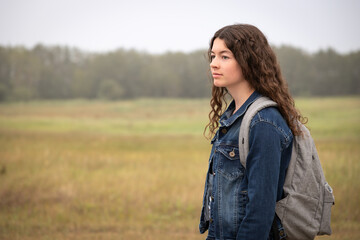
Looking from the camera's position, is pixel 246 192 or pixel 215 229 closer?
pixel 246 192

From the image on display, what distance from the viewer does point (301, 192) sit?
216 centimetres

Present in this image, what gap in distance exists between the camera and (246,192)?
213 centimetres

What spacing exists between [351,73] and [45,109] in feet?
125

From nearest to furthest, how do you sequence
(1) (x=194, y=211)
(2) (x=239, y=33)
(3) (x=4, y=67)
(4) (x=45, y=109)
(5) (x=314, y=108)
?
(2) (x=239, y=33) < (1) (x=194, y=211) < (5) (x=314, y=108) < (4) (x=45, y=109) < (3) (x=4, y=67)

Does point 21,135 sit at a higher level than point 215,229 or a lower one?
lower

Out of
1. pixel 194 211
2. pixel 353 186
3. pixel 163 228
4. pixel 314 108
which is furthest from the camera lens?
pixel 314 108

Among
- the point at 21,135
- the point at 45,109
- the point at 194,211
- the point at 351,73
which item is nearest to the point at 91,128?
the point at 21,135

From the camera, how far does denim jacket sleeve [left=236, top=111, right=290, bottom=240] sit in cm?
200

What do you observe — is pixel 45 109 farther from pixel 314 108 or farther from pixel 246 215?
pixel 246 215

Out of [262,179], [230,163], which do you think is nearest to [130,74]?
[230,163]

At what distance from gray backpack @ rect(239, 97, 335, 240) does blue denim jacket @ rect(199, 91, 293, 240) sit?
0.16 feet

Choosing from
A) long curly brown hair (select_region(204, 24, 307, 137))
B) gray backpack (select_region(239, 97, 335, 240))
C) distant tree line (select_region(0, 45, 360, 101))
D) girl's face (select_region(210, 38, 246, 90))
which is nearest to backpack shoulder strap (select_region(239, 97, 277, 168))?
gray backpack (select_region(239, 97, 335, 240))

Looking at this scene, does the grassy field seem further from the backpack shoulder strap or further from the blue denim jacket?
the backpack shoulder strap

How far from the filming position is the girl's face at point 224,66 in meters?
2.28
